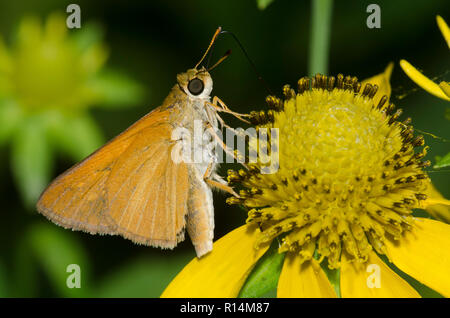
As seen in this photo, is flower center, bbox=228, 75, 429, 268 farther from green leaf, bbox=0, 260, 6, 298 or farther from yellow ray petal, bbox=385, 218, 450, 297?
green leaf, bbox=0, 260, 6, 298

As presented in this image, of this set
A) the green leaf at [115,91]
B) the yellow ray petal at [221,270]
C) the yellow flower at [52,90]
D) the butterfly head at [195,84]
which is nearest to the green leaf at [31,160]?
the yellow flower at [52,90]

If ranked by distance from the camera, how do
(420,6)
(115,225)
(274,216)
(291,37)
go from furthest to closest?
1. (291,37)
2. (420,6)
3. (115,225)
4. (274,216)

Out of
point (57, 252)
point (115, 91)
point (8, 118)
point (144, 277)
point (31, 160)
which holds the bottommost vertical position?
point (144, 277)

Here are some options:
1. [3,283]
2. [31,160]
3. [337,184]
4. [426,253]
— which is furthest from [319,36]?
[3,283]

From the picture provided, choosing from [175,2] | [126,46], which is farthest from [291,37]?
[126,46]

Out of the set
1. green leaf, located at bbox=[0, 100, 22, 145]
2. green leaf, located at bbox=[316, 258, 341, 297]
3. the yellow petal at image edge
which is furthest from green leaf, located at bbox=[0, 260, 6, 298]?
green leaf, located at bbox=[316, 258, 341, 297]

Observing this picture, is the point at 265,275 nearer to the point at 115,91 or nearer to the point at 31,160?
the point at 31,160
